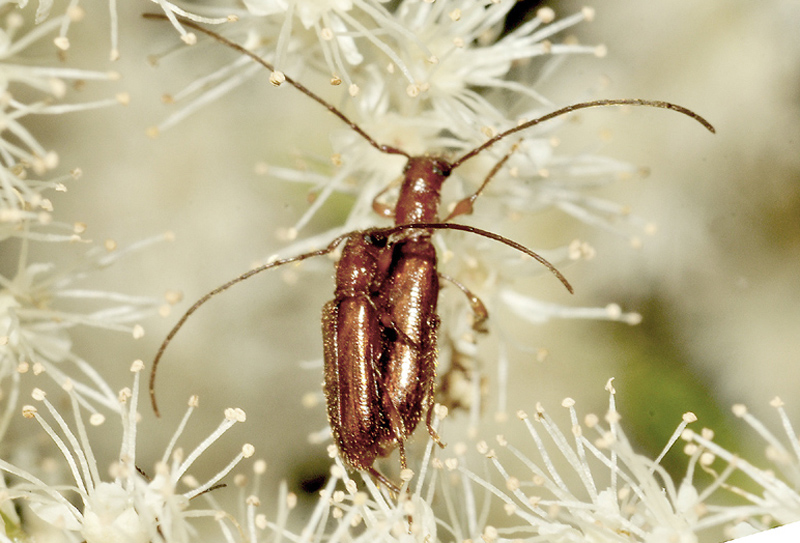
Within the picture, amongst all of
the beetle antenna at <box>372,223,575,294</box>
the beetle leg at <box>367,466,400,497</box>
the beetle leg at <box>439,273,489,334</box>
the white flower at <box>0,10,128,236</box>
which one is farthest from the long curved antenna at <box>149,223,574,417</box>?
the beetle leg at <box>367,466,400,497</box>

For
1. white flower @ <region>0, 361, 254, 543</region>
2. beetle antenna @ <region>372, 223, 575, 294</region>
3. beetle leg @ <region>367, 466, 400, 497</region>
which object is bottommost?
white flower @ <region>0, 361, 254, 543</region>

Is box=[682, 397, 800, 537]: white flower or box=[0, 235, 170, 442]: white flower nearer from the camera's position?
box=[682, 397, 800, 537]: white flower

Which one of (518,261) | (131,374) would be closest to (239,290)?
(131,374)

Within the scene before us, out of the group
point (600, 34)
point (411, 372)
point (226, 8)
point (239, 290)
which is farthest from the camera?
point (239, 290)

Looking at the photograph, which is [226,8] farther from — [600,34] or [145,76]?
[600,34]

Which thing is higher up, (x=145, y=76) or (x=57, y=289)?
(x=145, y=76)

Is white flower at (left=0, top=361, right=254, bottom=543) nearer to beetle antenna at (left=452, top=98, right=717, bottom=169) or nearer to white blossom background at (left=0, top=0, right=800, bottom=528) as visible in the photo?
white blossom background at (left=0, top=0, right=800, bottom=528)

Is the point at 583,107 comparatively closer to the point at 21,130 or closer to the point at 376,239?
the point at 376,239

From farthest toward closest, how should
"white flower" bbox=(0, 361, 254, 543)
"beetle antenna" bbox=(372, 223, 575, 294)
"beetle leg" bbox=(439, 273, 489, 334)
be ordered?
"beetle leg" bbox=(439, 273, 489, 334)
"beetle antenna" bbox=(372, 223, 575, 294)
"white flower" bbox=(0, 361, 254, 543)
